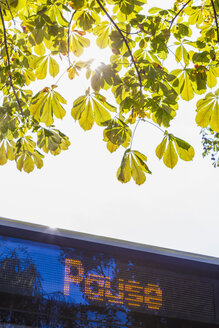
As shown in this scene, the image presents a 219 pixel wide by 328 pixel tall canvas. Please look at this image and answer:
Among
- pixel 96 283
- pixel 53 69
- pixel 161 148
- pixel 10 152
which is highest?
pixel 53 69

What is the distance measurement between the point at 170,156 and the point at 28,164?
2.90 feet

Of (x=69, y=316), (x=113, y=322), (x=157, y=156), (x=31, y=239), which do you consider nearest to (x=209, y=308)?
(x=113, y=322)

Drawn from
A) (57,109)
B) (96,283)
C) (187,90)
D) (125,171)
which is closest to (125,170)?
(125,171)

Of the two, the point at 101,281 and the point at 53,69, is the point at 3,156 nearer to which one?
the point at 53,69

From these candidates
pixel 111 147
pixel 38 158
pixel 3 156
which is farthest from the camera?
pixel 3 156

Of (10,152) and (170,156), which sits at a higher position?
(10,152)

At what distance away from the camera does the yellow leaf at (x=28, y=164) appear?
87.4 inches

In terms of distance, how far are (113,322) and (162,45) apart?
460cm

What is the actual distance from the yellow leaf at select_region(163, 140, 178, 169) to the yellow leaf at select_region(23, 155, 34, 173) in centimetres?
84

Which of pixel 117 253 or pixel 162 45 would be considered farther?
pixel 117 253

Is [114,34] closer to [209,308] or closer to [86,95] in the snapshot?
[86,95]

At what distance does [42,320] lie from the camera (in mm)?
5258

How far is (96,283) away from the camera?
5660 mm

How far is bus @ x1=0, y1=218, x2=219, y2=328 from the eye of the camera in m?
5.33
